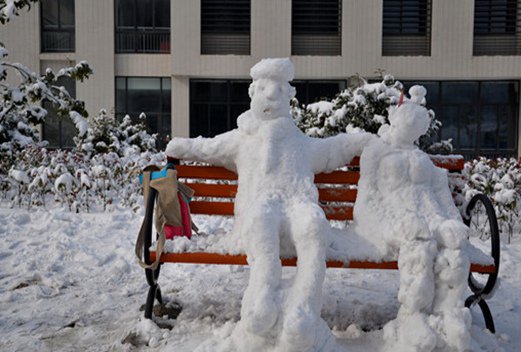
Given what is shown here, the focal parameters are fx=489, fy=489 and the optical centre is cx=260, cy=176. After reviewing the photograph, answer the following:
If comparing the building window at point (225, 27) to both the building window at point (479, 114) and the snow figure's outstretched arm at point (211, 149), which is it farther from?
the snow figure's outstretched arm at point (211, 149)

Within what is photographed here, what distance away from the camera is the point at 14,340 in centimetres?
273

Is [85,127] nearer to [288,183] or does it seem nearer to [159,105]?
[288,183]

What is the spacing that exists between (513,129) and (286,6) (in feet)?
29.8

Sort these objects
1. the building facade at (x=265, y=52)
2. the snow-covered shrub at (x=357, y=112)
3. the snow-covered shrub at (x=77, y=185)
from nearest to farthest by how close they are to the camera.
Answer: the snow-covered shrub at (x=77, y=185)
the snow-covered shrub at (x=357, y=112)
the building facade at (x=265, y=52)

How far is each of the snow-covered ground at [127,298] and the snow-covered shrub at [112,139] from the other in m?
5.16

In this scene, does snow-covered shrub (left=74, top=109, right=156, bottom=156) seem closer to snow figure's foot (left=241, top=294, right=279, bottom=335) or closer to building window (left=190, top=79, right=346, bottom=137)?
building window (left=190, top=79, right=346, bottom=137)

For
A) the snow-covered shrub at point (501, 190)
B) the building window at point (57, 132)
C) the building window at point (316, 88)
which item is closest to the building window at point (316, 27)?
the building window at point (316, 88)

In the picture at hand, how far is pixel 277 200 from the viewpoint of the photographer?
8.92 feet

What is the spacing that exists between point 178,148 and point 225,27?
14.0 meters

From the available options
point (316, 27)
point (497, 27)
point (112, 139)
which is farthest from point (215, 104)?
point (497, 27)

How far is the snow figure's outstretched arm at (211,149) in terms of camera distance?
3.08 metres

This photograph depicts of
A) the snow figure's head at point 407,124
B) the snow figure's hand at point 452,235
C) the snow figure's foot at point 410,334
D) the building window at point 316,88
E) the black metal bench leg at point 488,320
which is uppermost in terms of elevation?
the building window at point 316,88

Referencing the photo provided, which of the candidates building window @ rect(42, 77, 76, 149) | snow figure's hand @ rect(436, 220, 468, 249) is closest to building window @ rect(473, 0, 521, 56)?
building window @ rect(42, 77, 76, 149)

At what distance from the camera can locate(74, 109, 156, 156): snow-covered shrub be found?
1028 cm
